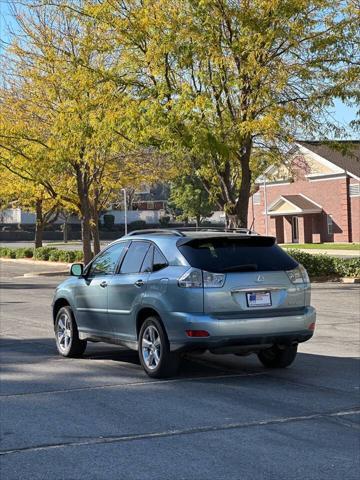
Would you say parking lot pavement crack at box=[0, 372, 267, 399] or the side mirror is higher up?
the side mirror

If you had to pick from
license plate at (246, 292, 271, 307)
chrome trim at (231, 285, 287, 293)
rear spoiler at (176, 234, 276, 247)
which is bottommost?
A: license plate at (246, 292, 271, 307)

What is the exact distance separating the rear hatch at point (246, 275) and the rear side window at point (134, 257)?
29.6 inches

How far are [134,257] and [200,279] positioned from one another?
1.38 metres

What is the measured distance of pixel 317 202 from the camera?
57.6 m

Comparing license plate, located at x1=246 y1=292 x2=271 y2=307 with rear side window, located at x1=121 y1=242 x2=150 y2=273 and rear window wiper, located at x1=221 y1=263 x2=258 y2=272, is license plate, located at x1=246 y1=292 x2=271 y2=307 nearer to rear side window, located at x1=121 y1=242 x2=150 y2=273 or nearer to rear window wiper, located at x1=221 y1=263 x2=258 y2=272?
rear window wiper, located at x1=221 y1=263 x2=258 y2=272

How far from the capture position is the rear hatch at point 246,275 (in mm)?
8289

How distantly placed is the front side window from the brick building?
140 feet

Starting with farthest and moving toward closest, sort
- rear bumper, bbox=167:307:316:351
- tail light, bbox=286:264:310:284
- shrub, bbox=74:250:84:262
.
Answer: shrub, bbox=74:250:84:262 → tail light, bbox=286:264:310:284 → rear bumper, bbox=167:307:316:351

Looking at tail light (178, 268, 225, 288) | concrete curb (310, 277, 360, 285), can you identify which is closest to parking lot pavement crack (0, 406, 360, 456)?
tail light (178, 268, 225, 288)

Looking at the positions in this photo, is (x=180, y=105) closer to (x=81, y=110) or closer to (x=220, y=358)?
(x=81, y=110)

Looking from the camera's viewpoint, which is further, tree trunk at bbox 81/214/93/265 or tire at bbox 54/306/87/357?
tree trunk at bbox 81/214/93/265

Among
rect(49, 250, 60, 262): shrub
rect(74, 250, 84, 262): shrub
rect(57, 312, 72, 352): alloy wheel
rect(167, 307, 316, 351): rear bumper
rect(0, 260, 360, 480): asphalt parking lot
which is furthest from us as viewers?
rect(49, 250, 60, 262): shrub

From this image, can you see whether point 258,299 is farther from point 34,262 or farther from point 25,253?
point 25,253

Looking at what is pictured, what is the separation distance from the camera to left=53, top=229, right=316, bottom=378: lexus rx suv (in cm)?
824
